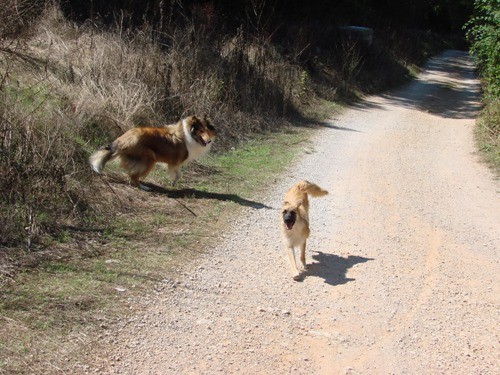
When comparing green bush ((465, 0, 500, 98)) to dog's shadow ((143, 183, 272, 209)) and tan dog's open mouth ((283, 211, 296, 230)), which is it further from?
tan dog's open mouth ((283, 211, 296, 230))

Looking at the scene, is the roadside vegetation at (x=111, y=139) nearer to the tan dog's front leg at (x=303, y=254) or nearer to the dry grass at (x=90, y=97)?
the dry grass at (x=90, y=97)

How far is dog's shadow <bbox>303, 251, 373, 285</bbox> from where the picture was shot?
6.86 metres

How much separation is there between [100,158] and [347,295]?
4439 mm

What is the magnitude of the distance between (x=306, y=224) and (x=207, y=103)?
7.43 metres

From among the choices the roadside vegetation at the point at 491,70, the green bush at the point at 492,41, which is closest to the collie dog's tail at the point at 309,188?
Result: the roadside vegetation at the point at 491,70

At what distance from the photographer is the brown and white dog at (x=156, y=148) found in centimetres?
923

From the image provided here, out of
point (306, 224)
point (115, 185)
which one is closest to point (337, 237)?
point (306, 224)

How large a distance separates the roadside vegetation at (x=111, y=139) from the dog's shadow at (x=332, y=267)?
1.45m

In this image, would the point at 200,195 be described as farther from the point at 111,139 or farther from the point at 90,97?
the point at 90,97

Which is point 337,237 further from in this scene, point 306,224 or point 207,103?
point 207,103

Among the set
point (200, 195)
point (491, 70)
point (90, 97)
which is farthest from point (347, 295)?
point (491, 70)

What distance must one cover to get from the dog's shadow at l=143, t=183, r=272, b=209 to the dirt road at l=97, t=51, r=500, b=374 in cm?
33

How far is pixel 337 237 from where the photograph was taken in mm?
8297

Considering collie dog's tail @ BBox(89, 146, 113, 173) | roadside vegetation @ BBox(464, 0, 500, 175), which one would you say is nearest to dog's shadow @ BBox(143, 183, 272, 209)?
collie dog's tail @ BBox(89, 146, 113, 173)
